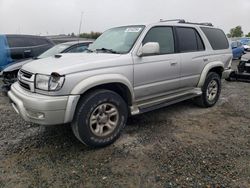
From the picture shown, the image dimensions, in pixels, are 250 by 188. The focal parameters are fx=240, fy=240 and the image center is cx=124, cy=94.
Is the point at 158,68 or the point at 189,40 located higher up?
the point at 189,40

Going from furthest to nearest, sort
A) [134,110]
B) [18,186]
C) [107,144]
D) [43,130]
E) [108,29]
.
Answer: [108,29] → [43,130] → [134,110] → [107,144] → [18,186]

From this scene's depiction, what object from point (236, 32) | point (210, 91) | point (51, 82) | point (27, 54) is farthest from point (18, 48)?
point (236, 32)

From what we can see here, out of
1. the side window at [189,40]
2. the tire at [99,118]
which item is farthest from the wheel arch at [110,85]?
the side window at [189,40]

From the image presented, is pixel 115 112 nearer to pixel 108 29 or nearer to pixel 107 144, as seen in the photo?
pixel 107 144

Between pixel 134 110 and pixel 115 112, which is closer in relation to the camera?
pixel 115 112

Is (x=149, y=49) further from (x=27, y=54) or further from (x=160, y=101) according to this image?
(x=27, y=54)

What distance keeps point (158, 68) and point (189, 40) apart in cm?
125

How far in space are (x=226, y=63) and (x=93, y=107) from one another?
389cm

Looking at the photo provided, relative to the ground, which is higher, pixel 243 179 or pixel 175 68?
pixel 175 68

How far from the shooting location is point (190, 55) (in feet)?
15.4

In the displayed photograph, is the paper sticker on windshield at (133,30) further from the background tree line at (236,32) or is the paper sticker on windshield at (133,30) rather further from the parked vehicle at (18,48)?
the background tree line at (236,32)

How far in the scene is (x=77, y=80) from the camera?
3.10 metres

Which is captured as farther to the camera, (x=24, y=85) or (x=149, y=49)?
(x=149, y=49)

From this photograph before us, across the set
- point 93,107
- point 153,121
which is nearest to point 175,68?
point 153,121
